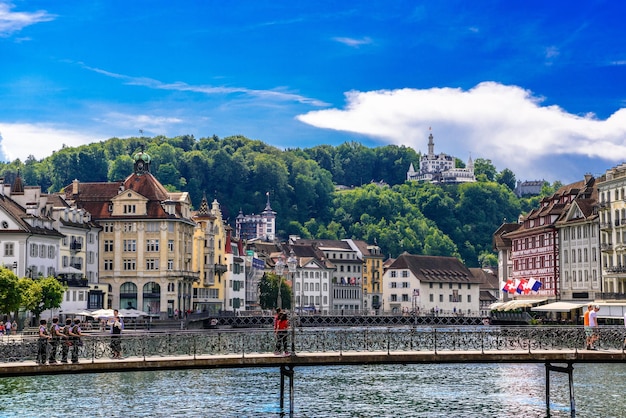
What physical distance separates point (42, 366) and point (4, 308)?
1851 inches

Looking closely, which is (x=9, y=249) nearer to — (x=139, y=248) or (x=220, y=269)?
(x=139, y=248)

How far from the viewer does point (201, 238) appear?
508ft

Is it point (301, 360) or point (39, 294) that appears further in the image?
point (39, 294)

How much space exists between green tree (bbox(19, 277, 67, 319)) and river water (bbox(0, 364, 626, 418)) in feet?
79.0

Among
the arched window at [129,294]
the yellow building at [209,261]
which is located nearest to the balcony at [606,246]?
the yellow building at [209,261]

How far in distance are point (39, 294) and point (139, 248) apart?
41.5 metres

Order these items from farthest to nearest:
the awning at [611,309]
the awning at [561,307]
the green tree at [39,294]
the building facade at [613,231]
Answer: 1. the awning at [561,307]
2. the building facade at [613,231]
3. the awning at [611,309]
4. the green tree at [39,294]

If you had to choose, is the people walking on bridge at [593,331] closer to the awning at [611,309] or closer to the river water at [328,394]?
the river water at [328,394]

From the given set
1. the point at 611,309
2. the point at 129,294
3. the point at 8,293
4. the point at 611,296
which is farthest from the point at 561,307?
the point at 8,293

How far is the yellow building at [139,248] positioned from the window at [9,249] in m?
29.4

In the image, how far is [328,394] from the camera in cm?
6159

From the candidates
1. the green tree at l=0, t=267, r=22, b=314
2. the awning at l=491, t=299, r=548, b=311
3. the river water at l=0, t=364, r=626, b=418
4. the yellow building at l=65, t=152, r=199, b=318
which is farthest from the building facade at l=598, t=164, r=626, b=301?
the green tree at l=0, t=267, r=22, b=314

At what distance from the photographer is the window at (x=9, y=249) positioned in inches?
4245

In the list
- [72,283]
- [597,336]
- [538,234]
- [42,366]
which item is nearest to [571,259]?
[538,234]
